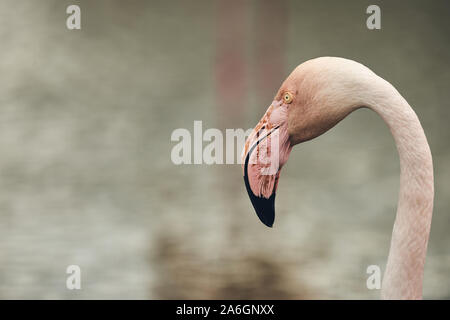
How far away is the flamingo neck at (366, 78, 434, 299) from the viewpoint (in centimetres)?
128

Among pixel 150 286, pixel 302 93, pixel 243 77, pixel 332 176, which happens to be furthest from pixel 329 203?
pixel 302 93

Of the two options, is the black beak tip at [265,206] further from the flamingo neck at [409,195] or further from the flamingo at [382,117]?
the flamingo neck at [409,195]

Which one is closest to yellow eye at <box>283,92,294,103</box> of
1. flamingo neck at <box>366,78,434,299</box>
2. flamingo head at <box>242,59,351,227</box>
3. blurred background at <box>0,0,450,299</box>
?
flamingo head at <box>242,59,351,227</box>

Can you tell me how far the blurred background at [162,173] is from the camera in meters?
3.11

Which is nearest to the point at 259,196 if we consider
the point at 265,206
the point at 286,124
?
the point at 265,206

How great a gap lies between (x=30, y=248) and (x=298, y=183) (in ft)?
5.49

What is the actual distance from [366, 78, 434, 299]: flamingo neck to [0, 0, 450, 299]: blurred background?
5.86 feet

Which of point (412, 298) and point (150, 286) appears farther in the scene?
point (150, 286)

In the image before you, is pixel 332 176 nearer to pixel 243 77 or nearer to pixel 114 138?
pixel 243 77

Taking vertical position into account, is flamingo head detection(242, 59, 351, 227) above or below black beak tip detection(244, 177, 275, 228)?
above

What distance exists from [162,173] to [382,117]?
198 centimetres

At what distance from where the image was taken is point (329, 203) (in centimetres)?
315

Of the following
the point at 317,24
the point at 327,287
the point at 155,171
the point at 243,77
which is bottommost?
the point at 327,287

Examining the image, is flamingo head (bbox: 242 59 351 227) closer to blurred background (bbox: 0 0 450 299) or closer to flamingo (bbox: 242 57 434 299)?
flamingo (bbox: 242 57 434 299)
